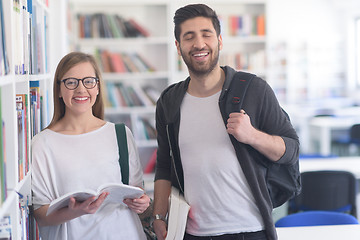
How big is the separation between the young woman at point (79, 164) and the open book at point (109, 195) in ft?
0.14

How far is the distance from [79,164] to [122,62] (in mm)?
3948

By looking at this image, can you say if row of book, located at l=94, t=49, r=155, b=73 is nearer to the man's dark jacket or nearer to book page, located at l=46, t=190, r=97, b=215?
the man's dark jacket

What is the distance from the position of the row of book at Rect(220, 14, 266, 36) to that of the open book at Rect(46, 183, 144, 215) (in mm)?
4367

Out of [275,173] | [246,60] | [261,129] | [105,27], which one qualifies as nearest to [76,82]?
[261,129]

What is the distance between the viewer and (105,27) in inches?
223

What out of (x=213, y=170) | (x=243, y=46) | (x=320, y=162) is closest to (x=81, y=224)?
(x=213, y=170)

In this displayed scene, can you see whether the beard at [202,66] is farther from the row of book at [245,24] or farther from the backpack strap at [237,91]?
the row of book at [245,24]

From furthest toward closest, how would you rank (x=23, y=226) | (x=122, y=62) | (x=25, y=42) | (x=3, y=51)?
(x=122, y=62) → (x=25, y=42) → (x=23, y=226) → (x=3, y=51)

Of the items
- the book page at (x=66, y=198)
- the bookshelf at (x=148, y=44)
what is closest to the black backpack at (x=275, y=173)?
the book page at (x=66, y=198)

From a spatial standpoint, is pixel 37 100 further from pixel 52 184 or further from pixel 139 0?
pixel 139 0

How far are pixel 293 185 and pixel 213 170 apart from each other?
32 cm

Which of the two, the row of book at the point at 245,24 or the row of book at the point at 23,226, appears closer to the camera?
the row of book at the point at 23,226

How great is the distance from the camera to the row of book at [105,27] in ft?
18.5

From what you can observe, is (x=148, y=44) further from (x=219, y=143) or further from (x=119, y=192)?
(x=119, y=192)
